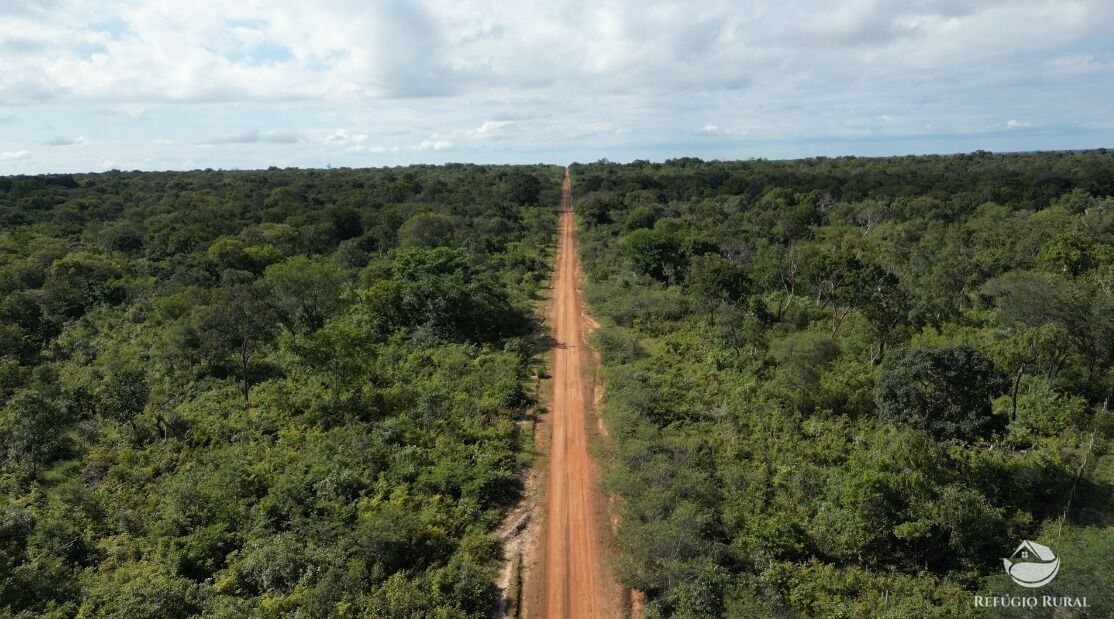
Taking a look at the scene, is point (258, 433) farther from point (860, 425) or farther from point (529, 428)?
point (860, 425)

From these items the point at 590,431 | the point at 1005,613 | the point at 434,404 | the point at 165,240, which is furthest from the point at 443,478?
the point at 165,240

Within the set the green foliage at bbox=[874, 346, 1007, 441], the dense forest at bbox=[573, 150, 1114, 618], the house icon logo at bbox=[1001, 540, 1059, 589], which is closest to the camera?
the house icon logo at bbox=[1001, 540, 1059, 589]

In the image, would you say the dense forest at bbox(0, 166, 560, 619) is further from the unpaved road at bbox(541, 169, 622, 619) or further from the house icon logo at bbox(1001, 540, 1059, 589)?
the house icon logo at bbox(1001, 540, 1059, 589)

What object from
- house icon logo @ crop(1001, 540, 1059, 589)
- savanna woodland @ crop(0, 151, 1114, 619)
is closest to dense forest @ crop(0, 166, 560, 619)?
savanna woodland @ crop(0, 151, 1114, 619)

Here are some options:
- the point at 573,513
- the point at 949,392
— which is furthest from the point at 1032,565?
the point at 573,513

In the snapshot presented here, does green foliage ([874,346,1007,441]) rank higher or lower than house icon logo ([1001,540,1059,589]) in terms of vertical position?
higher

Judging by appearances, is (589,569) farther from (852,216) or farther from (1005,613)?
(852,216)

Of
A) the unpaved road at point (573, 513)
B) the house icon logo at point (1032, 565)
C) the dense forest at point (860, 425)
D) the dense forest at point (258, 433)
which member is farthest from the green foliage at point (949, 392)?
the dense forest at point (258, 433)
